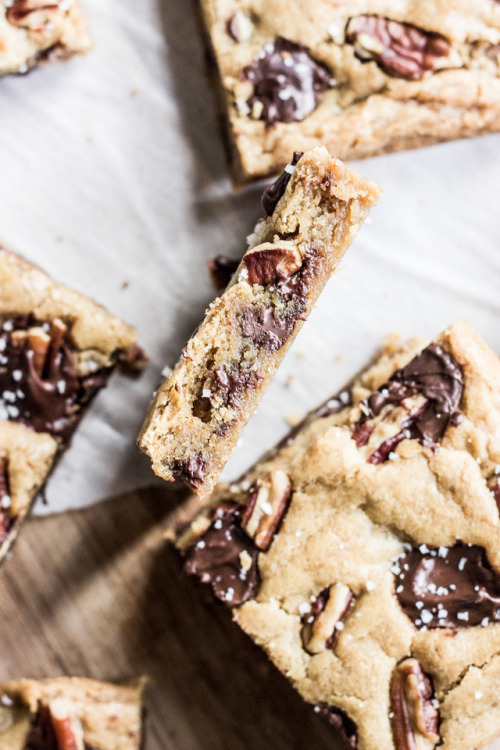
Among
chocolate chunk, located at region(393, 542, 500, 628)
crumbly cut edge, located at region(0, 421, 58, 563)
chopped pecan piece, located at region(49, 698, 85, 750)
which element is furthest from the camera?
crumbly cut edge, located at region(0, 421, 58, 563)

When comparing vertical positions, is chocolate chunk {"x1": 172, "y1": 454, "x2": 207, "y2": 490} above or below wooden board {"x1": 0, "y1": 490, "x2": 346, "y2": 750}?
above

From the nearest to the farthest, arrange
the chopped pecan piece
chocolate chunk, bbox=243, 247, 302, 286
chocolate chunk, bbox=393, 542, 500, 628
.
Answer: chocolate chunk, bbox=243, 247, 302, 286, chocolate chunk, bbox=393, 542, 500, 628, the chopped pecan piece

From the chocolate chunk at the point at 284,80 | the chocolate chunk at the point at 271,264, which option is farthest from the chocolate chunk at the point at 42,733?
the chocolate chunk at the point at 284,80

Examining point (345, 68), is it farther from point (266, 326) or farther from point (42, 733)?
point (42, 733)

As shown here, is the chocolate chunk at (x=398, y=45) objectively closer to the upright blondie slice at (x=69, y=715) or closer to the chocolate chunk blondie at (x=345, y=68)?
the chocolate chunk blondie at (x=345, y=68)

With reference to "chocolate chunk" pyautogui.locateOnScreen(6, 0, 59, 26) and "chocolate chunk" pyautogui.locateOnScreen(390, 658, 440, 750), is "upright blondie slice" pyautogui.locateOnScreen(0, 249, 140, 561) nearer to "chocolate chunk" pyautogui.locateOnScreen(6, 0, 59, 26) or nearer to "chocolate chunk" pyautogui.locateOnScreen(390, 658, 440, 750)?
"chocolate chunk" pyautogui.locateOnScreen(6, 0, 59, 26)

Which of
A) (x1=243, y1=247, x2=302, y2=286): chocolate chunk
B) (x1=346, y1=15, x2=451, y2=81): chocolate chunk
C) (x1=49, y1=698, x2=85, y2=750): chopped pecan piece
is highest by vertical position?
(x1=346, y1=15, x2=451, y2=81): chocolate chunk

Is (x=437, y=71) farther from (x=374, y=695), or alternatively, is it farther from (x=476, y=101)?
(x=374, y=695)

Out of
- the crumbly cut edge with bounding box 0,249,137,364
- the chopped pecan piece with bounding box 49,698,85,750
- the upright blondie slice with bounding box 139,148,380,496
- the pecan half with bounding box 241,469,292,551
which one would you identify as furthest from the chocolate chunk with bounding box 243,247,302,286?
the chopped pecan piece with bounding box 49,698,85,750
